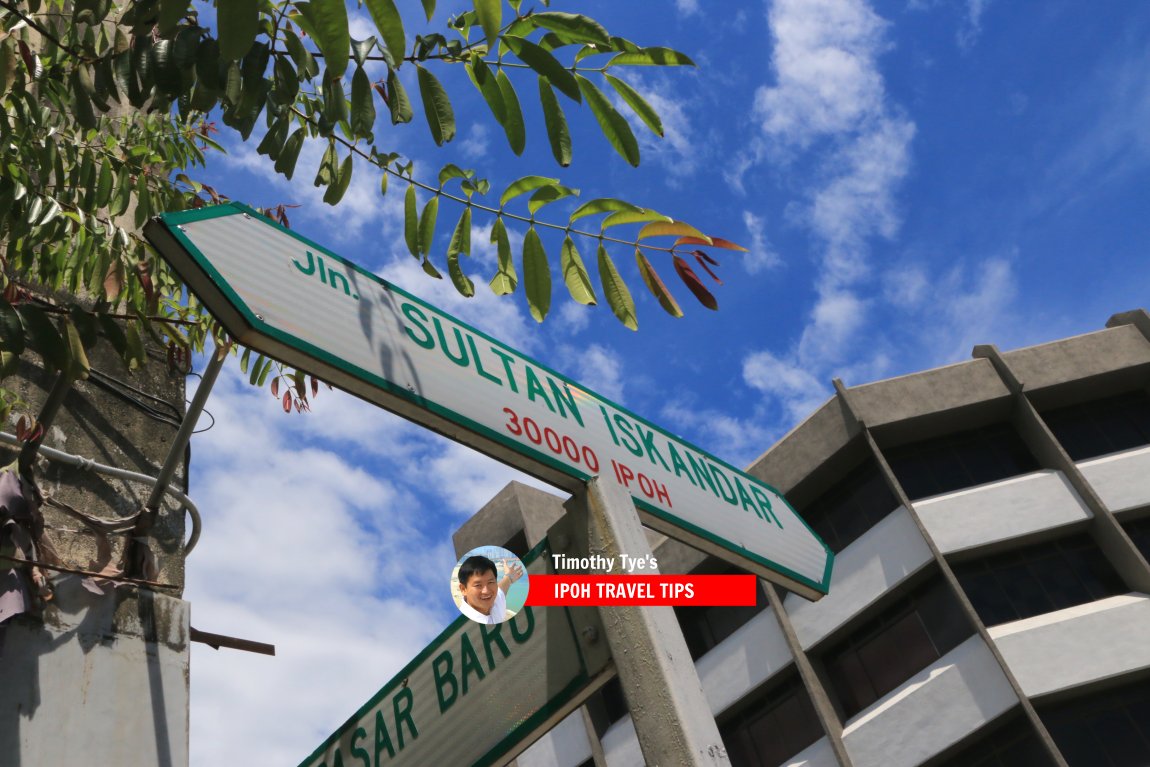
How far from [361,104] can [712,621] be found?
67.6 ft

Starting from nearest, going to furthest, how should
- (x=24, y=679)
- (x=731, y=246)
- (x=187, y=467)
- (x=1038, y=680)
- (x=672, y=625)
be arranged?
1. (x=672, y=625)
2. (x=731, y=246)
3. (x=24, y=679)
4. (x=187, y=467)
5. (x=1038, y=680)

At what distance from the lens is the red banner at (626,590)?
1.70 meters

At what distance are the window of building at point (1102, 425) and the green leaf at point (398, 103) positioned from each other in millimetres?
20318

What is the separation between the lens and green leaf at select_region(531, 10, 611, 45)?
189 centimetres

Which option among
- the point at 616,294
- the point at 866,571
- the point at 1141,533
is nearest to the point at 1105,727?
the point at 1141,533

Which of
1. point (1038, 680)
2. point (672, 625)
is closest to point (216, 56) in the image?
point (672, 625)

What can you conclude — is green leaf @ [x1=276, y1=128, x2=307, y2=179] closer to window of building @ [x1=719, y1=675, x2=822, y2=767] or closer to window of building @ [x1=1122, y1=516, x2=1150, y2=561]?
window of building @ [x1=719, y1=675, x2=822, y2=767]

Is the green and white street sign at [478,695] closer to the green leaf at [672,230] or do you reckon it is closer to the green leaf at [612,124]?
the green leaf at [672,230]

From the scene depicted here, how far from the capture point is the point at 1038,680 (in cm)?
1611

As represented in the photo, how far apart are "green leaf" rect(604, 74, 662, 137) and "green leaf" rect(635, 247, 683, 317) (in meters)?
0.29

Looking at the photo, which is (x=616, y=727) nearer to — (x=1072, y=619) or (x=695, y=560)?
(x=695, y=560)

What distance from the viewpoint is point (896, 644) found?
59.4 ft

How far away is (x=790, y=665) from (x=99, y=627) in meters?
18.0

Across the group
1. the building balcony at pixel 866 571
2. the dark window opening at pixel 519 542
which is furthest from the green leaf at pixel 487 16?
the dark window opening at pixel 519 542
